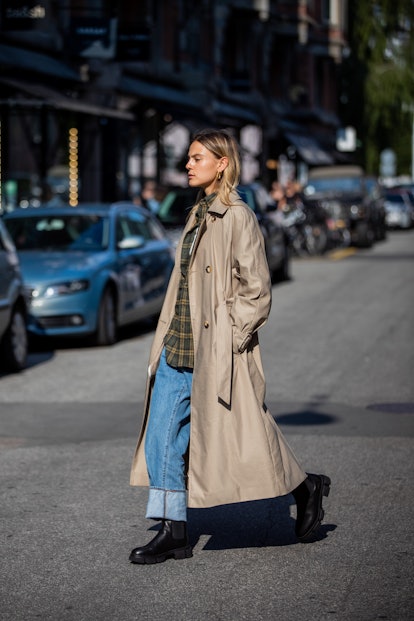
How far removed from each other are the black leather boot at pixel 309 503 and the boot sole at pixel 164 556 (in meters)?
0.53

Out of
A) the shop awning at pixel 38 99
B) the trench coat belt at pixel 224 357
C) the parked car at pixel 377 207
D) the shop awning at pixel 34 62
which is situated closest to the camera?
the trench coat belt at pixel 224 357

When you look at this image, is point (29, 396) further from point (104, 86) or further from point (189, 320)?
point (104, 86)

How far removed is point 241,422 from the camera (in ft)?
19.6

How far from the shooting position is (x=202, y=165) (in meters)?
6.04

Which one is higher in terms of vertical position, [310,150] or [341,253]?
[310,150]

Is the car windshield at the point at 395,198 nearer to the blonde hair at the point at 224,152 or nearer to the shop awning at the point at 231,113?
the shop awning at the point at 231,113

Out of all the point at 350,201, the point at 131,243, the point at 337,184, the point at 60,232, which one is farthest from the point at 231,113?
the point at 131,243

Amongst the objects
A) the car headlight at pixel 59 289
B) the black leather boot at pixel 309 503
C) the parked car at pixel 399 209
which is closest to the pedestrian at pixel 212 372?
the black leather boot at pixel 309 503

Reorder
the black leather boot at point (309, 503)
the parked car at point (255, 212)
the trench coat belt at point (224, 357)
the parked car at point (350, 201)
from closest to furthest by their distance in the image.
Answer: the trench coat belt at point (224, 357) < the black leather boot at point (309, 503) < the parked car at point (255, 212) < the parked car at point (350, 201)

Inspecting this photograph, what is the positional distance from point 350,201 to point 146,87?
6319 mm

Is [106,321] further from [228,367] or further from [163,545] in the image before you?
[228,367]

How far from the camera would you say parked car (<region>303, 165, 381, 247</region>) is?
121ft

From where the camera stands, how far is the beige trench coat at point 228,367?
592 cm

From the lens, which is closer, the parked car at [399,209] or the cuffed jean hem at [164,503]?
the cuffed jean hem at [164,503]
